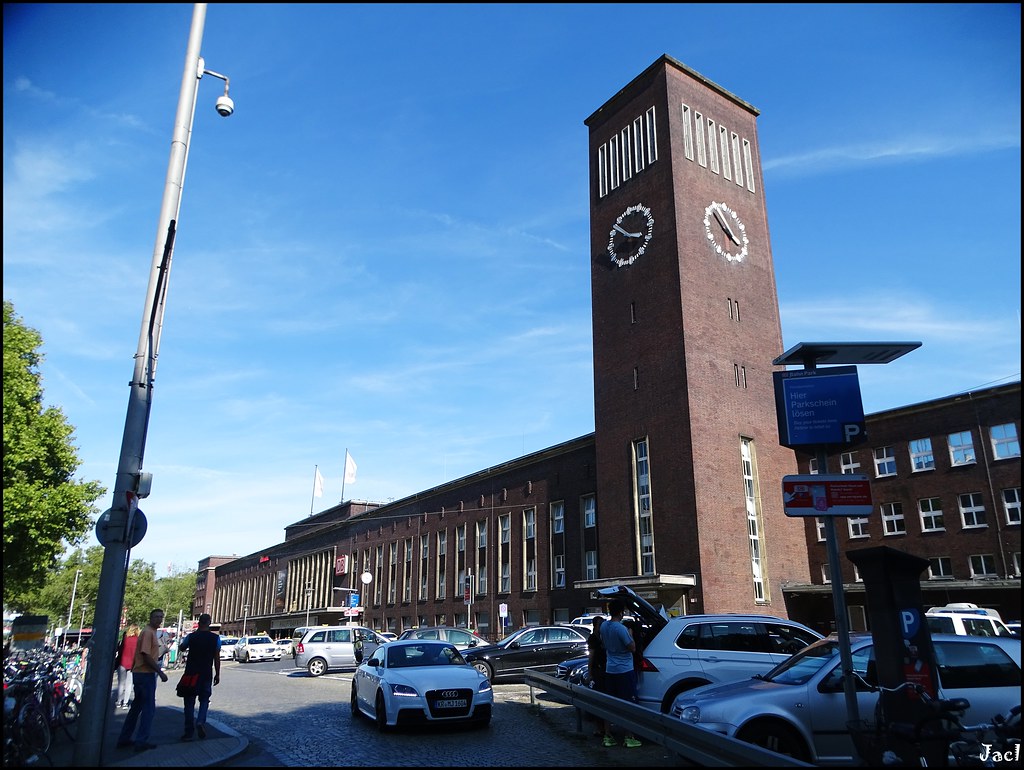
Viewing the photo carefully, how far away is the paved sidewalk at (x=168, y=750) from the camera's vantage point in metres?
9.39

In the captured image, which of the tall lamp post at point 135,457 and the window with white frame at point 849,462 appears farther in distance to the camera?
the window with white frame at point 849,462

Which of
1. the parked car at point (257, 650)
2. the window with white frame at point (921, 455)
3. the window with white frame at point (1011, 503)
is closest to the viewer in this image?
the window with white frame at point (1011, 503)

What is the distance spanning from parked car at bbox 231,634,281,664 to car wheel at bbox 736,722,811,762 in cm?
4356

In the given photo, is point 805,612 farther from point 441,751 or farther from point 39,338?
point 39,338

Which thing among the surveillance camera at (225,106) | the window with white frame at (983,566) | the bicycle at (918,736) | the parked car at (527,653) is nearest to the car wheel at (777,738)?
the bicycle at (918,736)

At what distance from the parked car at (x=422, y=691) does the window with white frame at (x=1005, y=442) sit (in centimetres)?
2747

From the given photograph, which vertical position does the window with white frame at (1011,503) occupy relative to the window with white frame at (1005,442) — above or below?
Answer: below

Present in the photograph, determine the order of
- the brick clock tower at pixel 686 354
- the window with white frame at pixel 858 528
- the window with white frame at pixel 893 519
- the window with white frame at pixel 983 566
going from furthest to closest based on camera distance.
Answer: the window with white frame at pixel 858 528 → the brick clock tower at pixel 686 354 → the window with white frame at pixel 893 519 → the window with white frame at pixel 983 566

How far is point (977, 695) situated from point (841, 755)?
1651 millimetres

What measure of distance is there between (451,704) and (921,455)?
29.6 meters

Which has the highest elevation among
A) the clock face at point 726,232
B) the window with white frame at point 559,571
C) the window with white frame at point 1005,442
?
the clock face at point 726,232

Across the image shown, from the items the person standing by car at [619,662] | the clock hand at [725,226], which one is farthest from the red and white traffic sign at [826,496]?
the clock hand at [725,226]

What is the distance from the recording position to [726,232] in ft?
136

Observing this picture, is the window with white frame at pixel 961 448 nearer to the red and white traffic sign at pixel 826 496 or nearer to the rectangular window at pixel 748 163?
the rectangular window at pixel 748 163
